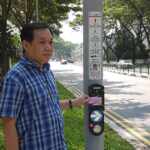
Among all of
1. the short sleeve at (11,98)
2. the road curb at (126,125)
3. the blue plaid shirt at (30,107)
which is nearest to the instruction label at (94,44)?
the blue plaid shirt at (30,107)

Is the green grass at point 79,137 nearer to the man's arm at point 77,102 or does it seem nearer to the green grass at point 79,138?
the green grass at point 79,138

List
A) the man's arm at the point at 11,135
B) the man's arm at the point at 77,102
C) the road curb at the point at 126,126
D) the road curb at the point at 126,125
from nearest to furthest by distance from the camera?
the man's arm at the point at 11,135 → the man's arm at the point at 77,102 → the road curb at the point at 126,126 → the road curb at the point at 126,125

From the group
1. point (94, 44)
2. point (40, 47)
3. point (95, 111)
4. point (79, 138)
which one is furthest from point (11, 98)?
point (79, 138)

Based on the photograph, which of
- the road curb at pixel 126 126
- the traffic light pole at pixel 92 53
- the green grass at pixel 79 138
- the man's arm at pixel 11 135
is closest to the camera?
the man's arm at pixel 11 135

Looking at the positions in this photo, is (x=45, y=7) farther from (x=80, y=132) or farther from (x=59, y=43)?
(x=59, y=43)

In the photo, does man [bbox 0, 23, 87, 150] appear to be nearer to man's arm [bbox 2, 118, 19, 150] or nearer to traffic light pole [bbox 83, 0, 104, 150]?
man's arm [bbox 2, 118, 19, 150]

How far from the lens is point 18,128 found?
3791mm

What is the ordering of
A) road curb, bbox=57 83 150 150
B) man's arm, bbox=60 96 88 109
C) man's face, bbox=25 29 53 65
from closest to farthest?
1. man's face, bbox=25 29 53 65
2. man's arm, bbox=60 96 88 109
3. road curb, bbox=57 83 150 150

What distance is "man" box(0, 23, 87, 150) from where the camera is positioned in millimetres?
3732

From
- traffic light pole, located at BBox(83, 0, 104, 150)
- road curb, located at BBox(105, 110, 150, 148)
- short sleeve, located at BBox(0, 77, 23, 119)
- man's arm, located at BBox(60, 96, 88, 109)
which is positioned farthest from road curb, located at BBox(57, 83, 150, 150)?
short sleeve, located at BBox(0, 77, 23, 119)

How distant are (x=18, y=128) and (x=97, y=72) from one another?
109 cm

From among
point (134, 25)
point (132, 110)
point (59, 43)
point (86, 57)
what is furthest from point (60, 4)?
point (59, 43)

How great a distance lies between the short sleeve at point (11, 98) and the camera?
3724 millimetres

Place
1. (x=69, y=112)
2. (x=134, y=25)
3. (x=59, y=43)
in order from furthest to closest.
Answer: (x=59, y=43), (x=134, y=25), (x=69, y=112)
